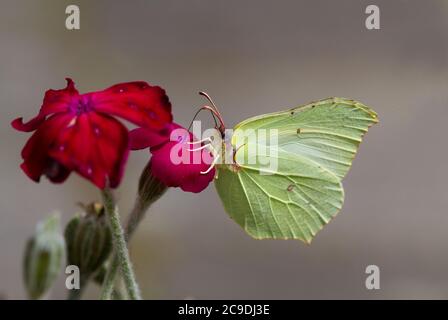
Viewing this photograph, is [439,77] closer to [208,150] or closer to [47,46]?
[47,46]

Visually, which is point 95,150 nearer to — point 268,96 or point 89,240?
point 89,240

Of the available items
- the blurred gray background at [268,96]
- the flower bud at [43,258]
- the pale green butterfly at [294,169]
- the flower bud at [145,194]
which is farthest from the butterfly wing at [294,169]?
the blurred gray background at [268,96]

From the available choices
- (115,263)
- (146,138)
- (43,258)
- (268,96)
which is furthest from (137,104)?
(268,96)

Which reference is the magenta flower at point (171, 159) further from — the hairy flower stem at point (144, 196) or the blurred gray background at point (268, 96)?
the blurred gray background at point (268, 96)

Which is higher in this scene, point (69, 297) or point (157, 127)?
point (157, 127)
